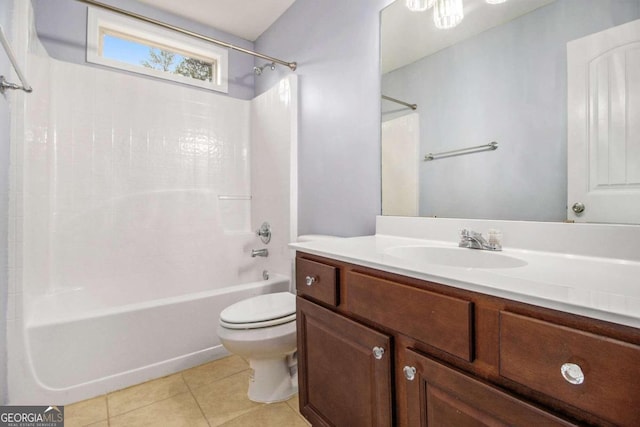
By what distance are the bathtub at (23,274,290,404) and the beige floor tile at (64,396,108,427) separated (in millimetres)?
40

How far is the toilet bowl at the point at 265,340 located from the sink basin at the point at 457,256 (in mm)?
651

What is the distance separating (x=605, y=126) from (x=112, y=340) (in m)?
2.25

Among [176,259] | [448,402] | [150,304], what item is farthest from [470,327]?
[176,259]

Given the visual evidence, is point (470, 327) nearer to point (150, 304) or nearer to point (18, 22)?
point (150, 304)

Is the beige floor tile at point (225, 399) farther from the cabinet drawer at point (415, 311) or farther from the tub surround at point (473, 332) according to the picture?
Answer: the cabinet drawer at point (415, 311)

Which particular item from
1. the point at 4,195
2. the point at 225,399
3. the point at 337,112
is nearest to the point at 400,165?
the point at 337,112

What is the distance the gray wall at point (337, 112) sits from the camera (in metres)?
1.60

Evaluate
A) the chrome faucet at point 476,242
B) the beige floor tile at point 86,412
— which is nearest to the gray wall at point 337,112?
the chrome faucet at point 476,242

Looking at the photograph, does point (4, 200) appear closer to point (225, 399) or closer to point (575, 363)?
point (225, 399)

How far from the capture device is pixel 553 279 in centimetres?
65

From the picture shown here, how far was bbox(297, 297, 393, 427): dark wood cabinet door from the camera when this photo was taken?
2.73 feet

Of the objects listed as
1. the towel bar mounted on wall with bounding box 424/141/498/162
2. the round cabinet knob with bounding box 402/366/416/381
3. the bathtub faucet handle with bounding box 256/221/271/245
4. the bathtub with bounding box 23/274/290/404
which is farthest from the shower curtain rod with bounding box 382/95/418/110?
the bathtub with bounding box 23/274/290/404

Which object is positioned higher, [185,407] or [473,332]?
[473,332]

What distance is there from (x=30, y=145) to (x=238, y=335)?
175 centimetres
